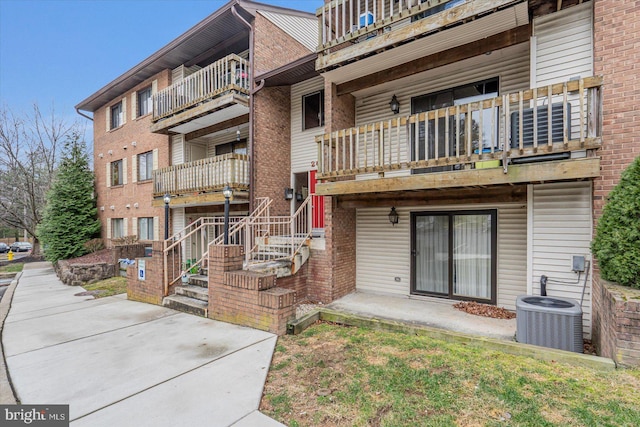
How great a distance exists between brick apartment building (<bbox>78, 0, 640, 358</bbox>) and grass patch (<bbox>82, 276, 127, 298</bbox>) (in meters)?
3.20

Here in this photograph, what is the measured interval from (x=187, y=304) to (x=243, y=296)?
167 cm

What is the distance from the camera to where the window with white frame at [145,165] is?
46.2 feet

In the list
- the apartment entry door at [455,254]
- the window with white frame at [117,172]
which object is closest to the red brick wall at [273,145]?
the apartment entry door at [455,254]

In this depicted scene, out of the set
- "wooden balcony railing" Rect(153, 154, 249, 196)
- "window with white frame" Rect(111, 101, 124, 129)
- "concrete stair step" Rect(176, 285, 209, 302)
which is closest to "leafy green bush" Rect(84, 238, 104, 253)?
"window with white frame" Rect(111, 101, 124, 129)

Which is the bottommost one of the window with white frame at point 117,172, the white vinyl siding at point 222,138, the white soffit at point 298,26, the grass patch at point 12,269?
the grass patch at point 12,269

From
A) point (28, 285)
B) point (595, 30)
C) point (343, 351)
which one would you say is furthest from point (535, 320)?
point (28, 285)

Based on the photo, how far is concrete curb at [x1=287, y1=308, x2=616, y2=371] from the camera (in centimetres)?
367

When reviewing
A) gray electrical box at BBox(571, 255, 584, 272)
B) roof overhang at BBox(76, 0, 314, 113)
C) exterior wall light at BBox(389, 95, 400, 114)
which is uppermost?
roof overhang at BBox(76, 0, 314, 113)

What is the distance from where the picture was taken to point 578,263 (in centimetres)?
478

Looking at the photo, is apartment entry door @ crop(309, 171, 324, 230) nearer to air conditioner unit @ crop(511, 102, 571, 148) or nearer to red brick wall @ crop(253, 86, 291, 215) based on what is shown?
red brick wall @ crop(253, 86, 291, 215)

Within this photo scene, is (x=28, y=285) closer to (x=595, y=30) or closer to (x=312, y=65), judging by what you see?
(x=312, y=65)

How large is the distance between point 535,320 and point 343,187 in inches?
156

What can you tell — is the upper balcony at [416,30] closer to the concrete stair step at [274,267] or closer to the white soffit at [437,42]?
the white soffit at [437,42]

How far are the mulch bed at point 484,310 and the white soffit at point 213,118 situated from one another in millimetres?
7998
